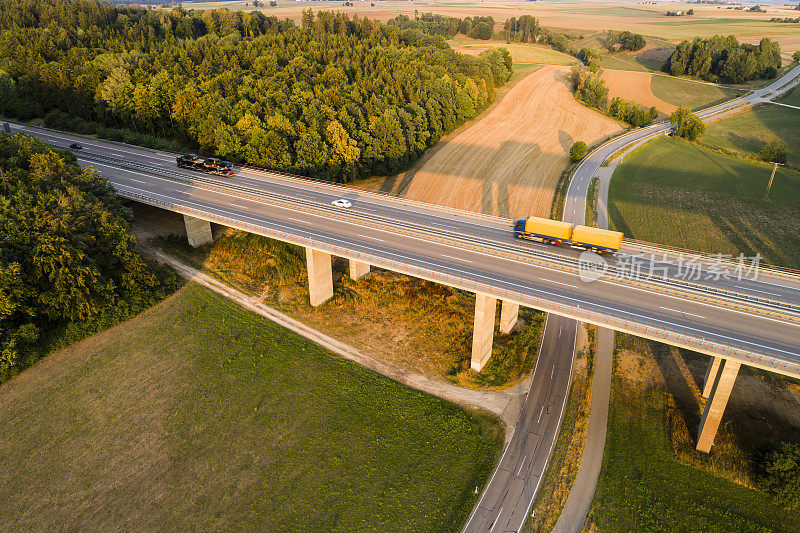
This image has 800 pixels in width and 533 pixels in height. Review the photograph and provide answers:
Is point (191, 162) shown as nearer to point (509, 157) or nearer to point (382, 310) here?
point (382, 310)

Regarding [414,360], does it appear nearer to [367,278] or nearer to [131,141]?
[367,278]

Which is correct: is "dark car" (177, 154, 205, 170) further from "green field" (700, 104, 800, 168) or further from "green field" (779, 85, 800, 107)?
"green field" (779, 85, 800, 107)

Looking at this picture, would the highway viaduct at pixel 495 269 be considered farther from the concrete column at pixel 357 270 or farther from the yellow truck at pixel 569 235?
the yellow truck at pixel 569 235

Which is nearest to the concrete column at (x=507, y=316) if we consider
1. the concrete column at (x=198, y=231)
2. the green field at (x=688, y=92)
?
the concrete column at (x=198, y=231)

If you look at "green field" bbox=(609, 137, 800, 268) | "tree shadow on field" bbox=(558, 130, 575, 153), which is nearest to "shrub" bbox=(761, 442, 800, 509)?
"green field" bbox=(609, 137, 800, 268)

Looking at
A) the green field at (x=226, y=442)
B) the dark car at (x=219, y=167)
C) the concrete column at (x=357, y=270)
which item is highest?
the dark car at (x=219, y=167)

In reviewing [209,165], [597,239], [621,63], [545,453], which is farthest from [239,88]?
[621,63]
